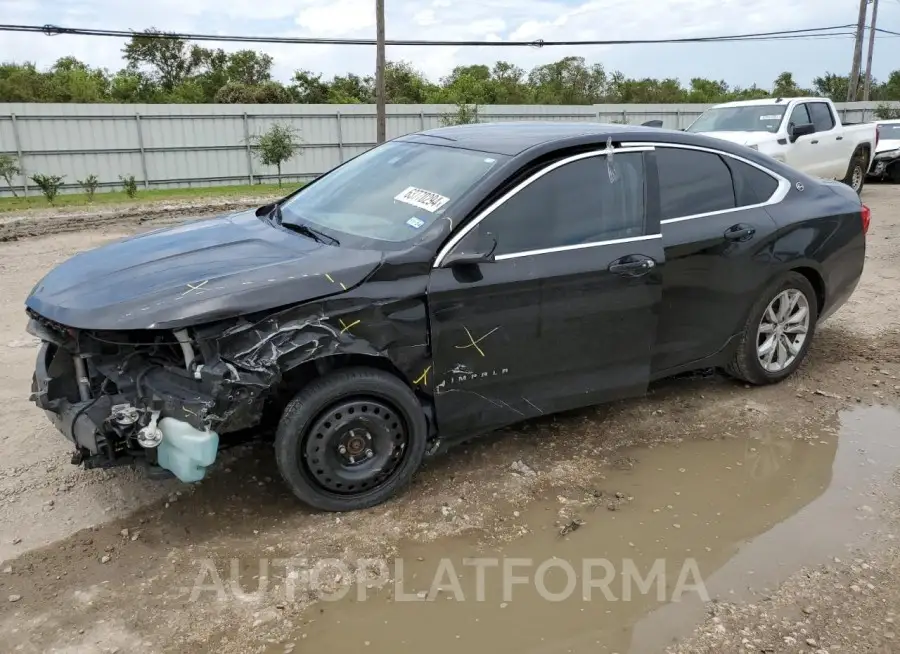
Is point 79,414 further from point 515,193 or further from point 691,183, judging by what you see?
point 691,183

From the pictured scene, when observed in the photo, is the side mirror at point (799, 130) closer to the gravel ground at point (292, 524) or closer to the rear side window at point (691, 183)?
the gravel ground at point (292, 524)

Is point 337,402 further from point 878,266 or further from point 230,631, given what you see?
point 878,266

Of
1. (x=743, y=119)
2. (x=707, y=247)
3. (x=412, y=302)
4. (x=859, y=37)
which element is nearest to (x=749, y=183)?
(x=707, y=247)

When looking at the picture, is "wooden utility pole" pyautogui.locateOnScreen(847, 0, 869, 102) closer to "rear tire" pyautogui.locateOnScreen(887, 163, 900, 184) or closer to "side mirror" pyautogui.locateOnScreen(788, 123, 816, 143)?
"rear tire" pyautogui.locateOnScreen(887, 163, 900, 184)

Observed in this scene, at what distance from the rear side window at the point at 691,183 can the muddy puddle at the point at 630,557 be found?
143 cm

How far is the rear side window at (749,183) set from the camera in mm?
4602

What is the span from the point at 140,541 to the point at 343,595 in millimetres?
1040

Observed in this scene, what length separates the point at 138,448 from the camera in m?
3.26

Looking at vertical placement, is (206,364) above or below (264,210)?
below

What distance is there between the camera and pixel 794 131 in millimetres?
11633

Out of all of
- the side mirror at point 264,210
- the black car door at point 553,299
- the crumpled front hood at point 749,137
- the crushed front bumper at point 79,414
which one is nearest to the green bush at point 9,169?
the crumpled front hood at point 749,137

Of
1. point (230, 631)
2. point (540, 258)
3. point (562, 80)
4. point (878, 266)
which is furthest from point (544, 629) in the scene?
point (562, 80)

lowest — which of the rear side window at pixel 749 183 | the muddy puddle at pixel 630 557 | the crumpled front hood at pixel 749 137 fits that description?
the muddy puddle at pixel 630 557

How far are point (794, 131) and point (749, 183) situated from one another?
812cm
